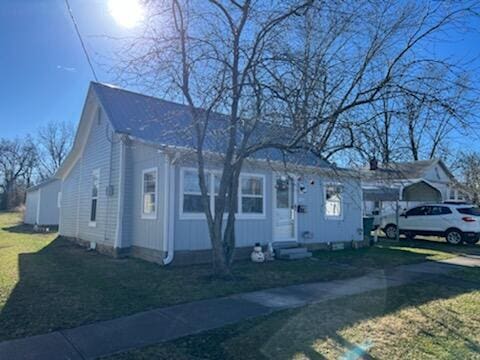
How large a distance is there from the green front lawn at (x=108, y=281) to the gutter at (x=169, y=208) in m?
0.44

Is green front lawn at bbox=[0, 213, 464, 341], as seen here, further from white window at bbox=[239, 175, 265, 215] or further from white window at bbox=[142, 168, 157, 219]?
white window at bbox=[239, 175, 265, 215]

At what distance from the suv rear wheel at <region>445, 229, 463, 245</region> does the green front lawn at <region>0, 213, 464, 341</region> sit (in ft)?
14.1

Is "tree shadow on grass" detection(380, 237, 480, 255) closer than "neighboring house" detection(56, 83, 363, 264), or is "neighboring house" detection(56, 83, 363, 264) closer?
"neighboring house" detection(56, 83, 363, 264)

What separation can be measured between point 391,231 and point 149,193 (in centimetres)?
1333

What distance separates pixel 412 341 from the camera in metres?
4.47

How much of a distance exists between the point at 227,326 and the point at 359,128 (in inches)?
184

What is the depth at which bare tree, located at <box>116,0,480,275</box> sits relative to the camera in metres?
7.36

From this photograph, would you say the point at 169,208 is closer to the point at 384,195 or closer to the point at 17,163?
the point at 384,195

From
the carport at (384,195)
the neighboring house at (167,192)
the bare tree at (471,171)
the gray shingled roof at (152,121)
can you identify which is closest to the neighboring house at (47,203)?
the neighboring house at (167,192)

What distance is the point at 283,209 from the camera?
1216 cm

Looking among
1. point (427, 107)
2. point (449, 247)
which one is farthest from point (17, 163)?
point (427, 107)

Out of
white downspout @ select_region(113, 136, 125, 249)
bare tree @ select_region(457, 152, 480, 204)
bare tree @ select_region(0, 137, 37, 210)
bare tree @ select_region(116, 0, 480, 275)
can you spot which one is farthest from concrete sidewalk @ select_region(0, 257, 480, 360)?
bare tree @ select_region(0, 137, 37, 210)

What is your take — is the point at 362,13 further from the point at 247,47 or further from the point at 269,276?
the point at 269,276

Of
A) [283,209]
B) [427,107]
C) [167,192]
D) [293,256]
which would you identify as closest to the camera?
[427,107]
